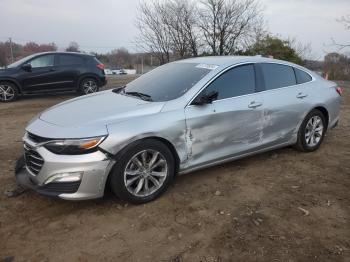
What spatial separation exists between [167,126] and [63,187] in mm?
1252

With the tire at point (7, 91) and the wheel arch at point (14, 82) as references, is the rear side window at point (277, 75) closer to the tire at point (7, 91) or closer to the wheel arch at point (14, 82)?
the wheel arch at point (14, 82)

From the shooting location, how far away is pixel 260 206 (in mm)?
4238

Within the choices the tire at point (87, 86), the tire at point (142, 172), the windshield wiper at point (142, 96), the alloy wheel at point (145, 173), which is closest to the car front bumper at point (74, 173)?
the tire at point (142, 172)

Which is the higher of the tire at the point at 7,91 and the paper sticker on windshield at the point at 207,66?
the paper sticker on windshield at the point at 207,66

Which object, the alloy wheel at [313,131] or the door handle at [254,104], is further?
the alloy wheel at [313,131]

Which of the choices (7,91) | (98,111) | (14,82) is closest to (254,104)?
(98,111)

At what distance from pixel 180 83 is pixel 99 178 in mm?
1635

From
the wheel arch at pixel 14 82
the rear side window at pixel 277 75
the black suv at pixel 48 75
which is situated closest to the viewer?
the rear side window at pixel 277 75

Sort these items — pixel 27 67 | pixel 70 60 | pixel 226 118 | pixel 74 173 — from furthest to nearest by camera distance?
pixel 70 60
pixel 27 67
pixel 226 118
pixel 74 173

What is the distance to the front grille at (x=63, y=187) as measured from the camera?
3842 millimetres

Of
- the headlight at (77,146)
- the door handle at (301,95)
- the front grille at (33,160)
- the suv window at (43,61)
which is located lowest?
the front grille at (33,160)

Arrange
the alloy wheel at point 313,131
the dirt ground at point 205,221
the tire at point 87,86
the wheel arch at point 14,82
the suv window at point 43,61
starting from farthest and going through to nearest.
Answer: the tire at point 87,86 < the suv window at point 43,61 < the wheel arch at point 14,82 < the alloy wheel at point 313,131 < the dirt ground at point 205,221

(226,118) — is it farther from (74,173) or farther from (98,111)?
(74,173)

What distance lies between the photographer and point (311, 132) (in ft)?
19.8
